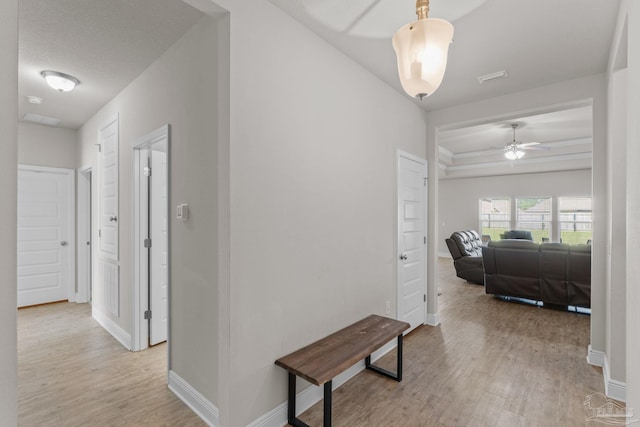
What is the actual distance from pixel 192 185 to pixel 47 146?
13.6 ft

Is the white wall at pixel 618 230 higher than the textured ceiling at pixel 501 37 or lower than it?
lower

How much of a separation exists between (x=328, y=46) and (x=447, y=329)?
11.3 ft

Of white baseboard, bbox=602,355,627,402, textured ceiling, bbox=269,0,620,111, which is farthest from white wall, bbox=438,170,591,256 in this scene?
white baseboard, bbox=602,355,627,402

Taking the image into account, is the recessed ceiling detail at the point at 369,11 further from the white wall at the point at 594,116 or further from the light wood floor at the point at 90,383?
the light wood floor at the point at 90,383

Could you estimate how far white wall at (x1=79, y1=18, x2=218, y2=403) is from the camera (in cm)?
201

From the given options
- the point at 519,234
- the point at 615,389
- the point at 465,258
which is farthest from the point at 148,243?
the point at 519,234

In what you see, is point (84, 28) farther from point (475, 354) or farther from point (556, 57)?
point (475, 354)

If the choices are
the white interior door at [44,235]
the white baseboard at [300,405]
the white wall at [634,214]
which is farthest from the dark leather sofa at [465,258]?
the white interior door at [44,235]

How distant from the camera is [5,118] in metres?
0.93

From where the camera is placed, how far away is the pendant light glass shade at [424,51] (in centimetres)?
132

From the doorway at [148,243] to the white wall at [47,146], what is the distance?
2.85m

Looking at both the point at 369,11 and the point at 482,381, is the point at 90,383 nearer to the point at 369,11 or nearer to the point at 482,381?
the point at 482,381

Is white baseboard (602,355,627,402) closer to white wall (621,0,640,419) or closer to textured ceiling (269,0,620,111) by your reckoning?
white wall (621,0,640,419)

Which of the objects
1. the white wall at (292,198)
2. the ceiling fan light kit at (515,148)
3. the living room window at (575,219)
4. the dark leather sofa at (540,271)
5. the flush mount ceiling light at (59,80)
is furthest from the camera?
the living room window at (575,219)
